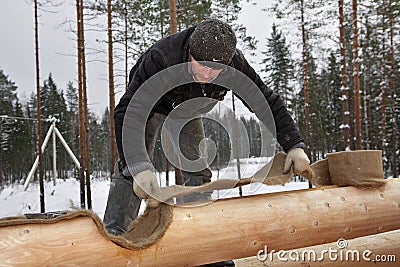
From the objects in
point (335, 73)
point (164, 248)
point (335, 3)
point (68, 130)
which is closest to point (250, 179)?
point (164, 248)

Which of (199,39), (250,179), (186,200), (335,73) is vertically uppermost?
(335,73)

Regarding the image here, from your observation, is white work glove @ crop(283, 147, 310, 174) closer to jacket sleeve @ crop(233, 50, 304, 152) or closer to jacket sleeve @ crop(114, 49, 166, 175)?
jacket sleeve @ crop(233, 50, 304, 152)

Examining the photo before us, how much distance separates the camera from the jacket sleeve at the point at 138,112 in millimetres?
1742

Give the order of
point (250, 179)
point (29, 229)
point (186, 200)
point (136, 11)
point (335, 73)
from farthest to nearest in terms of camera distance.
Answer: point (335, 73) < point (136, 11) < point (186, 200) < point (250, 179) < point (29, 229)

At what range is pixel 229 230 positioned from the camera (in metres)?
1.67

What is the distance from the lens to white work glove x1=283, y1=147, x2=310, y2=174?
190 centimetres

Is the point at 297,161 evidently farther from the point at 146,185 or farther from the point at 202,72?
the point at 146,185

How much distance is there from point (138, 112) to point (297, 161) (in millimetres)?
865

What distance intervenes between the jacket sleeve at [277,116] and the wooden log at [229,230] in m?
0.29

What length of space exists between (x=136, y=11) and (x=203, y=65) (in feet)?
36.1

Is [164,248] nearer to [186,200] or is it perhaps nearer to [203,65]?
[186,200]

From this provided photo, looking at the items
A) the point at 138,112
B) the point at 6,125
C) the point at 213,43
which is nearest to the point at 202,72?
the point at 213,43

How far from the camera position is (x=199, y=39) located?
73.6 inches

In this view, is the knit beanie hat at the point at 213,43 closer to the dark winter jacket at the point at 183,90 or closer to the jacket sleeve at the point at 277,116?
the dark winter jacket at the point at 183,90
